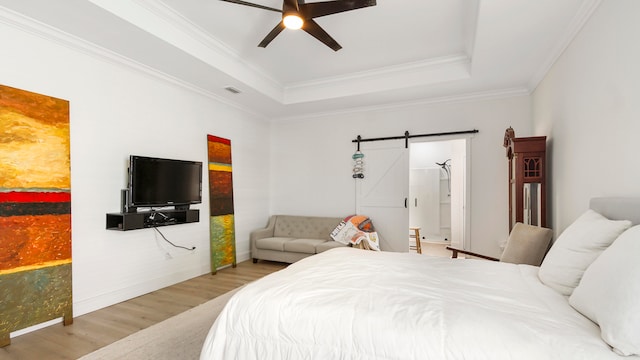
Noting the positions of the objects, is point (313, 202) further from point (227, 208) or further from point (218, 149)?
point (218, 149)

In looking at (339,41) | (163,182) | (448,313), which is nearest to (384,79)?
(339,41)

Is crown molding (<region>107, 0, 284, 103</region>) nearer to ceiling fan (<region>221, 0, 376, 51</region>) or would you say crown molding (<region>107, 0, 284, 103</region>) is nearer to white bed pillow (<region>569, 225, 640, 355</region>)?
ceiling fan (<region>221, 0, 376, 51</region>)

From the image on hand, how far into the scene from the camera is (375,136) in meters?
5.56

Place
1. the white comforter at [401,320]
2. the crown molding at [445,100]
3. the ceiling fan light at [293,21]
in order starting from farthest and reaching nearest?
the crown molding at [445,100] < the ceiling fan light at [293,21] < the white comforter at [401,320]

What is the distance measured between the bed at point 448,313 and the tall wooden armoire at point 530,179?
133cm

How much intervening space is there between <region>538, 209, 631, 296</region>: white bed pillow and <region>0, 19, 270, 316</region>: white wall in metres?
3.93

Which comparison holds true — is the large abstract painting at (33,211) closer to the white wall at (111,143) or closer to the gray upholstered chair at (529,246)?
the white wall at (111,143)

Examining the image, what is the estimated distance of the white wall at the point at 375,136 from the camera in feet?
15.5

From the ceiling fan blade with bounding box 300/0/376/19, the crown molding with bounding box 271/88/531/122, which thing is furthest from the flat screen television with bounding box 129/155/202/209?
the crown molding with bounding box 271/88/531/122

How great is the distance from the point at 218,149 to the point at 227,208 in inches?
37.6

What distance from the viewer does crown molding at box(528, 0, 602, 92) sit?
8.18 feet

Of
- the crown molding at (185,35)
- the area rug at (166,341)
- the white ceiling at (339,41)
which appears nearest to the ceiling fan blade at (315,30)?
the white ceiling at (339,41)

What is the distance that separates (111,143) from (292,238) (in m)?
3.19

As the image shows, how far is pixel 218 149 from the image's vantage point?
4973mm
